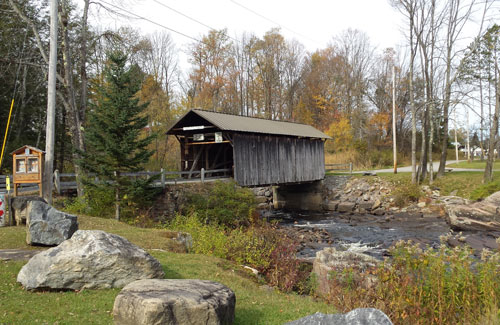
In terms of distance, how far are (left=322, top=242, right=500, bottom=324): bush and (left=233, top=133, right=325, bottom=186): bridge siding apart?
13.0 metres

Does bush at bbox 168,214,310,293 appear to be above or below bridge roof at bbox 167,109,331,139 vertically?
below

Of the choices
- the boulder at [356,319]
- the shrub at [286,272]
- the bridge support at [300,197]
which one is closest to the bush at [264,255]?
the shrub at [286,272]

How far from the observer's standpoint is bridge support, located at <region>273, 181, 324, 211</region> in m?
25.6

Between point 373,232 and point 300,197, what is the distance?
33.6 ft

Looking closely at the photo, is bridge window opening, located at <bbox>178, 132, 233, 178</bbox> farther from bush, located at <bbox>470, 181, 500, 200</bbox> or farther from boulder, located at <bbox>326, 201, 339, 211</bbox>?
bush, located at <bbox>470, 181, 500, 200</bbox>

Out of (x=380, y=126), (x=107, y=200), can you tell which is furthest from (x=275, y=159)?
(x=380, y=126)

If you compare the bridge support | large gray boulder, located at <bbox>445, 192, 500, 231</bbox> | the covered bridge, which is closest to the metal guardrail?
the bridge support

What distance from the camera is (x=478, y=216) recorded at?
14.8 m

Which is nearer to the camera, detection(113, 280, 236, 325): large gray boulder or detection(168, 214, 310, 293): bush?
detection(113, 280, 236, 325): large gray boulder

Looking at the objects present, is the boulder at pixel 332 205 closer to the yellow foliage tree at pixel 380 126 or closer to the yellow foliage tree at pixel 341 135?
the yellow foliage tree at pixel 341 135

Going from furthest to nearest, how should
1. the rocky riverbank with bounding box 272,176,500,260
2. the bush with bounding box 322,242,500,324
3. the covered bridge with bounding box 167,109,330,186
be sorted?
the covered bridge with bounding box 167,109,330,186 → the rocky riverbank with bounding box 272,176,500,260 → the bush with bounding box 322,242,500,324

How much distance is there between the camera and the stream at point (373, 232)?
12875 mm

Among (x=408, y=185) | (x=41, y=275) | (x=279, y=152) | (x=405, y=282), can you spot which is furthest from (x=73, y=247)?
(x=408, y=185)

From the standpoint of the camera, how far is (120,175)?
46.6 ft
